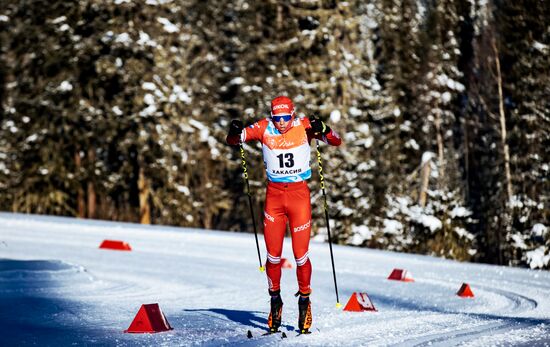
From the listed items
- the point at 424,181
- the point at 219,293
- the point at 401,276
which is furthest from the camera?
the point at 424,181

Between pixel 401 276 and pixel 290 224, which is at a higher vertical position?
pixel 290 224

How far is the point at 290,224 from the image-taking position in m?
8.01

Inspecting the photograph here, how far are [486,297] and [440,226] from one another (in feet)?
48.9

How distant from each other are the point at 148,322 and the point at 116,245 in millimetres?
9183

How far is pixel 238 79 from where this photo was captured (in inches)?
1483

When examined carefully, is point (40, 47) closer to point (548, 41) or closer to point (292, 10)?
point (292, 10)

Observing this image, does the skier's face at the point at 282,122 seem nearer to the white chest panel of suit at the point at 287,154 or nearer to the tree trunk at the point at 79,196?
the white chest panel of suit at the point at 287,154

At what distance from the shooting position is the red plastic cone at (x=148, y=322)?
7.52 m

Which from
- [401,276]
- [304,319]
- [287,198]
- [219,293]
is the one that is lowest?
[219,293]

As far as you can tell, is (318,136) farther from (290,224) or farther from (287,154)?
(290,224)

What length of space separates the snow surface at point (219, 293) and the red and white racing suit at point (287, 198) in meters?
0.66

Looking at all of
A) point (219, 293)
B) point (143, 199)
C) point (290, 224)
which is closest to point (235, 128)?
point (290, 224)

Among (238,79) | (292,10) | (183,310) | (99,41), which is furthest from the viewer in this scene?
(238,79)

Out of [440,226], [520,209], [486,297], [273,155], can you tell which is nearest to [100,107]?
[440,226]
